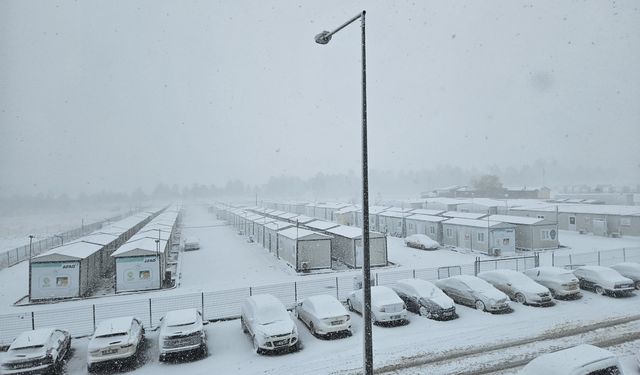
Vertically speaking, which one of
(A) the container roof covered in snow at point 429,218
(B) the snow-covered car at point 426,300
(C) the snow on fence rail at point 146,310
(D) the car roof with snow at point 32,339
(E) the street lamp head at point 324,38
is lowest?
(C) the snow on fence rail at point 146,310

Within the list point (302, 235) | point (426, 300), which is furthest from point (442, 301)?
point (302, 235)

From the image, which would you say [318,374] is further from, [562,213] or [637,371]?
[562,213]

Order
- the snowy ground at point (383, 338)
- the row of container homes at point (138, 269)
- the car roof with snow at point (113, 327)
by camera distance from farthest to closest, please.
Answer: the row of container homes at point (138, 269)
the car roof with snow at point (113, 327)
the snowy ground at point (383, 338)

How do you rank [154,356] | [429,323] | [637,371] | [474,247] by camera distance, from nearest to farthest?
[637,371]
[154,356]
[429,323]
[474,247]

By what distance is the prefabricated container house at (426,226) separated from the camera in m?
40.9

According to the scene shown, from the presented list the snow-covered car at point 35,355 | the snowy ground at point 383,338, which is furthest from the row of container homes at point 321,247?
the snow-covered car at point 35,355

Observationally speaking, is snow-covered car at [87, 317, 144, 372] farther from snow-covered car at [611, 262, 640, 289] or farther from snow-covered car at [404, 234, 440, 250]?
snow-covered car at [404, 234, 440, 250]

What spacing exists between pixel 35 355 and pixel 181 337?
4379 mm

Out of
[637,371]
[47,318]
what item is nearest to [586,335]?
[637,371]

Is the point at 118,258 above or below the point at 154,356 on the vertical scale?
above

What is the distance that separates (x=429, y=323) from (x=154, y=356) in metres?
11.2

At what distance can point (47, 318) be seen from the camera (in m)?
19.3

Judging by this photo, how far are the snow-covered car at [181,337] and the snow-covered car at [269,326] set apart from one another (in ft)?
6.47

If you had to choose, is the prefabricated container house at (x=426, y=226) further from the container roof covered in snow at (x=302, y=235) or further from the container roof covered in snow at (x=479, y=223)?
the container roof covered in snow at (x=302, y=235)
